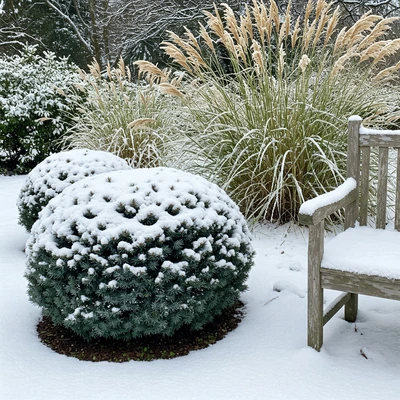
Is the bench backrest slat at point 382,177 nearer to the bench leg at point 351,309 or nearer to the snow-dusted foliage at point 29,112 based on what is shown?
the bench leg at point 351,309

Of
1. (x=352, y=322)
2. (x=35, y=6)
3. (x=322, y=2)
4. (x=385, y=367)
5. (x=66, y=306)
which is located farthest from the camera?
(x=35, y=6)

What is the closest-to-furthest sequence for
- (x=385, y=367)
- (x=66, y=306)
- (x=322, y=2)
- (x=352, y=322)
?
1. (x=385, y=367)
2. (x=66, y=306)
3. (x=352, y=322)
4. (x=322, y=2)

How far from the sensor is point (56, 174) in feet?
12.7

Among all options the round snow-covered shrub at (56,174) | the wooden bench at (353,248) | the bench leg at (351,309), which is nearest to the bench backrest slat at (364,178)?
the wooden bench at (353,248)

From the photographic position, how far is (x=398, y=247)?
2314 millimetres

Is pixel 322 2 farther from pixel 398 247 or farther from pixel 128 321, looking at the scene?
pixel 128 321

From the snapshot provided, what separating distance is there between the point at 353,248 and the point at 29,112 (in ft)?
19.6

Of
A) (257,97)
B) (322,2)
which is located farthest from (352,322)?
(322,2)

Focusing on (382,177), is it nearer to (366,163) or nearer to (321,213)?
(366,163)

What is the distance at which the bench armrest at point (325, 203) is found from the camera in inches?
82.3

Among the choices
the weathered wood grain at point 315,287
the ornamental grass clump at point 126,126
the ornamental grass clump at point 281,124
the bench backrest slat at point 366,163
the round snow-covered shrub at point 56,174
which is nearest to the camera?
the weathered wood grain at point 315,287

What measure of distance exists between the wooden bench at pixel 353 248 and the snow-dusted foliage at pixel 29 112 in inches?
208

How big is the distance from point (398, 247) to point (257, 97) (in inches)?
75.4

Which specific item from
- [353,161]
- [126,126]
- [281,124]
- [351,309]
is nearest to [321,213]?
[353,161]
